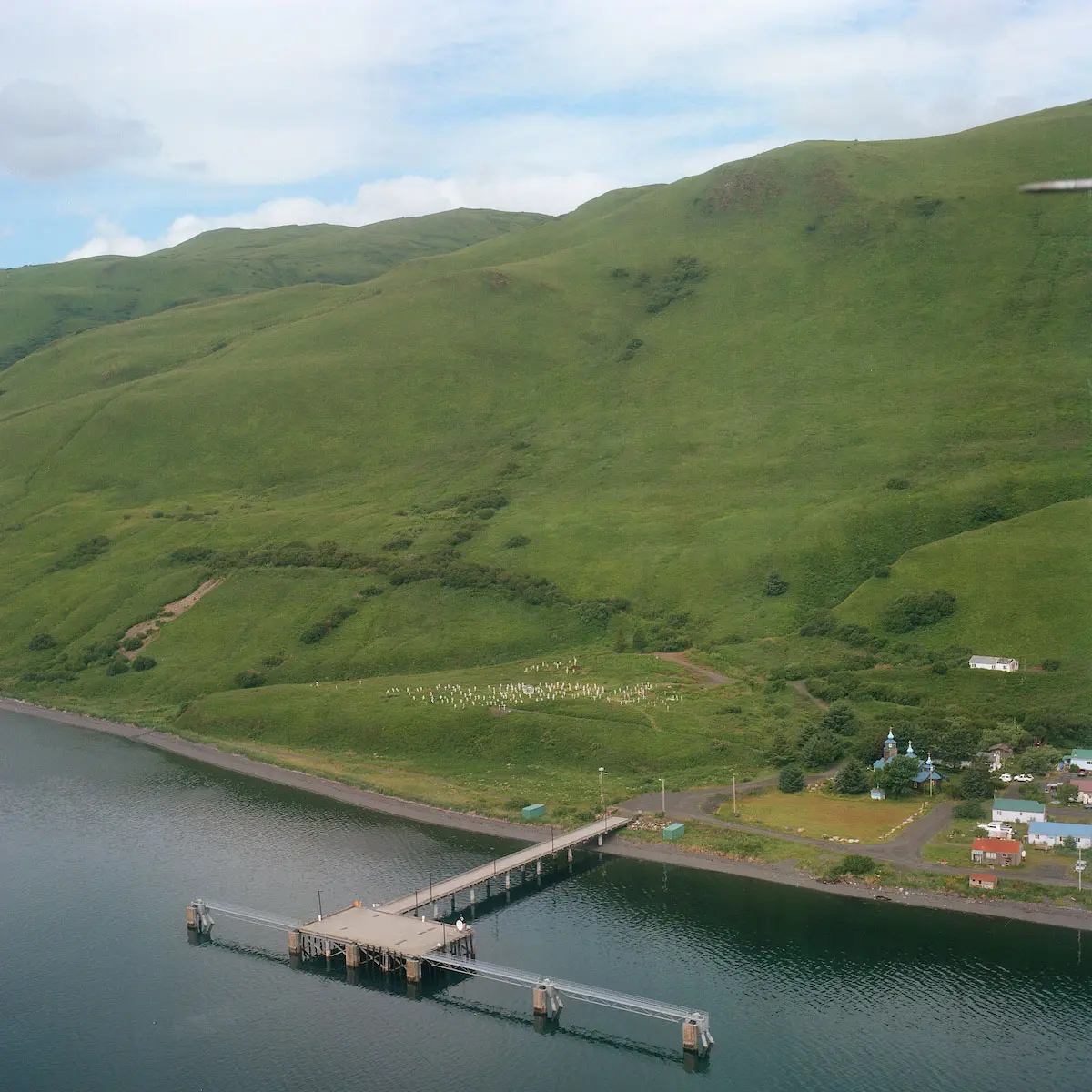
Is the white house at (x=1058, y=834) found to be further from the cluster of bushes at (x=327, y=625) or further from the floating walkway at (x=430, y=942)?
the cluster of bushes at (x=327, y=625)

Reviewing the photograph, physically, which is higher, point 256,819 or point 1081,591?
point 1081,591

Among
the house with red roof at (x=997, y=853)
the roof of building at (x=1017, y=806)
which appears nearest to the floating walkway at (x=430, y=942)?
the house with red roof at (x=997, y=853)

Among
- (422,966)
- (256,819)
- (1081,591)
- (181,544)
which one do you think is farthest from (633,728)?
(181,544)

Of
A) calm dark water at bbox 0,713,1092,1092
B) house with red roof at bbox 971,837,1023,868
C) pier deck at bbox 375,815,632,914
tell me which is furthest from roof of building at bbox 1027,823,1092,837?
pier deck at bbox 375,815,632,914

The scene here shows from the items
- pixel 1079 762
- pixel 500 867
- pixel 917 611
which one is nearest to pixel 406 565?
pixel 917 611

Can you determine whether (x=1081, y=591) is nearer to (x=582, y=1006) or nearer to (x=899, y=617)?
(x=899, y=617)

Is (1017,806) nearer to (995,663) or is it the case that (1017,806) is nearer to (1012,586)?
(995,663)

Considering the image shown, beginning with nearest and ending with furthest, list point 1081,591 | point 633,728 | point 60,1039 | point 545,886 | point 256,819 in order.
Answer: point 60,1039 → point 545,886 → point 256,819 → point 633,728 → point 1081,591

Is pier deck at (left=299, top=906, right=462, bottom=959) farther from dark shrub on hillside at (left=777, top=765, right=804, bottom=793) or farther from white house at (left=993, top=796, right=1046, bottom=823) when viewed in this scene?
white house at (left=993, top=796, right=1046, bottom=823)
